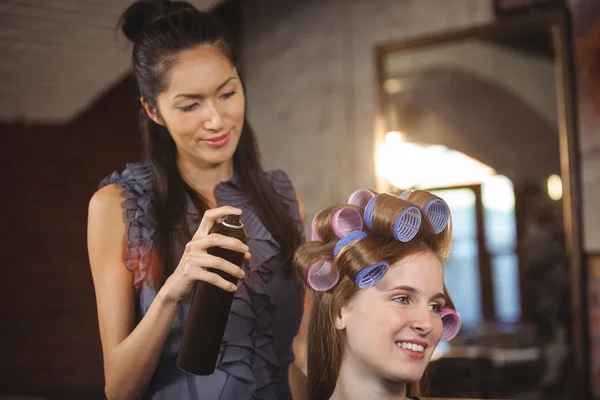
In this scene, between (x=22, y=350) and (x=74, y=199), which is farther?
(x=22, y=350)

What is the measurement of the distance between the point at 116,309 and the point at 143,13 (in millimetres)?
454

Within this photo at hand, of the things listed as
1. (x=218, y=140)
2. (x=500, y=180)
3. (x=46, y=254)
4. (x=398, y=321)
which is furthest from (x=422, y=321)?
(x=500, y=180)

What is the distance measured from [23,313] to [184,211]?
670 millimetres

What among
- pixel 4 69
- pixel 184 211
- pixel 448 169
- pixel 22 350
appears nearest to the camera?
pixel 184 211

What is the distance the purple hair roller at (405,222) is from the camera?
3.07 ft

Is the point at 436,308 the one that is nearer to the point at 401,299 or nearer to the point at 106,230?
the point at 401,299

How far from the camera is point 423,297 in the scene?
958 mm

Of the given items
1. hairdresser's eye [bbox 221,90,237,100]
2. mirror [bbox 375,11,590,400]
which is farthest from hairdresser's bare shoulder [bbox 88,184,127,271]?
mirror [bbox 375,11,590,400]

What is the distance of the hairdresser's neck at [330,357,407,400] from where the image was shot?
3.18ft

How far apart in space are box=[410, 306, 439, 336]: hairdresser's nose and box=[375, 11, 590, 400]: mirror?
141 centimetres

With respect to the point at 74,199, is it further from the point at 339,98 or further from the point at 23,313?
the point at 339,98

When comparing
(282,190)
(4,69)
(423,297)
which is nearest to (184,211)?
(282,190)

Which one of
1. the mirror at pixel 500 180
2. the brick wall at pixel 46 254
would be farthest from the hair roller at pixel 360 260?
the mirror at pixel 500 180

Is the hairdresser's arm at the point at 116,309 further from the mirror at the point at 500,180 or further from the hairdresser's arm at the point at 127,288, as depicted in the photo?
the mirror at the point at 500,180
